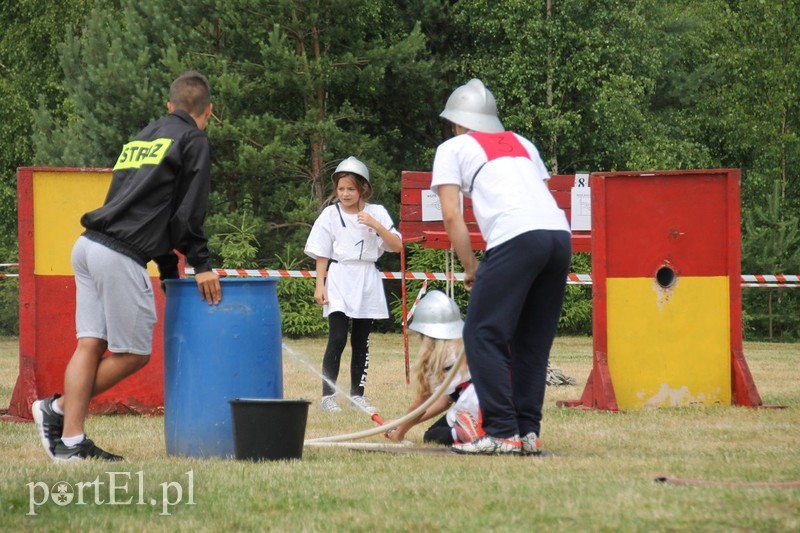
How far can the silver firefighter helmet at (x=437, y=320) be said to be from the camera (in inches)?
279

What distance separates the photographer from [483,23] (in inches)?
1090

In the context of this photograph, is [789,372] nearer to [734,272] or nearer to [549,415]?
[734,272]

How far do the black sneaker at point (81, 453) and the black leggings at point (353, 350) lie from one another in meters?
3.34

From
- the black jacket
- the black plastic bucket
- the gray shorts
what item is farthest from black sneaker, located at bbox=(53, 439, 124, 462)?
the black jacket

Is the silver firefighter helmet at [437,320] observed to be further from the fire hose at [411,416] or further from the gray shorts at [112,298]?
the gray shorts at [112,298]

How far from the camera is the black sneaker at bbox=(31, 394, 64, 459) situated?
628 centimetres

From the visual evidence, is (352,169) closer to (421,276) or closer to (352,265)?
(352,265)

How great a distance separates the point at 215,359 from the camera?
20.7 feet

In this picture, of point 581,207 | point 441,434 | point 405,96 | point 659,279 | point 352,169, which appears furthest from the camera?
point 405,96

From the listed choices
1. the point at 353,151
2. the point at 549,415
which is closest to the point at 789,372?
the point at 549,415

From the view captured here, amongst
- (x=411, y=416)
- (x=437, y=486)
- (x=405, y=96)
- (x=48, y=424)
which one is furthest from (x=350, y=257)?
(x=405, y=96)

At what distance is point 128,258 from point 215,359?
0.64 metres

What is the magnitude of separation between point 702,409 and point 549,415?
42.5 inches

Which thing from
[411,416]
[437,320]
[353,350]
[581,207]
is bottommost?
[411,416]
